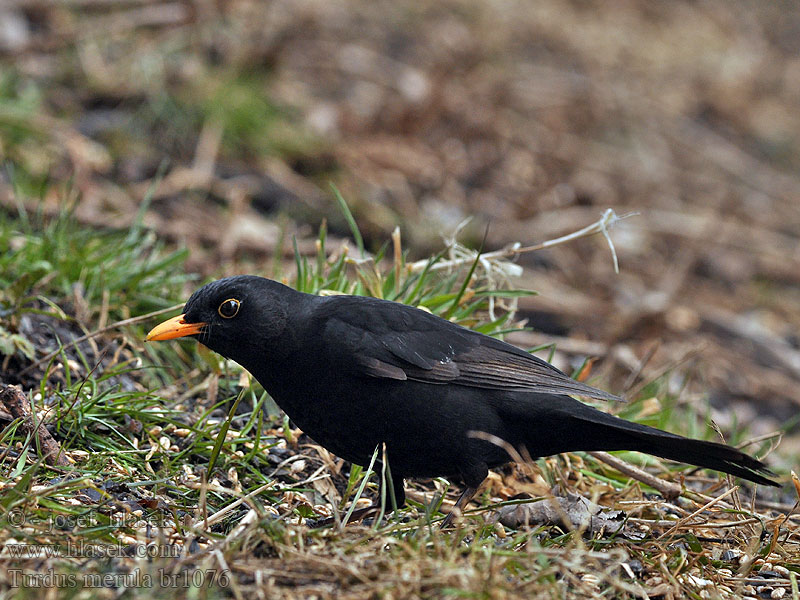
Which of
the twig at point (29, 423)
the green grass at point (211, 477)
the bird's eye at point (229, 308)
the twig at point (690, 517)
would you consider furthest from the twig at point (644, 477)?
the twig at point (29, 423)

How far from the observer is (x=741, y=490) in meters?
4.80

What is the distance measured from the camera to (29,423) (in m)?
3.49

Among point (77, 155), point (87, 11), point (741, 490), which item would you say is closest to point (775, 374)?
point (741, 490)

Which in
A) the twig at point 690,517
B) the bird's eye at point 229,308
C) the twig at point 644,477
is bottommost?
the twig at point 644,477

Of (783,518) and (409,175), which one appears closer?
(783,518)

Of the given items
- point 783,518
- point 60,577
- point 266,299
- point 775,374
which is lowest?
point 775,374

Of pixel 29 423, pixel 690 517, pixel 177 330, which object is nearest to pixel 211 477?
pixel 177 330

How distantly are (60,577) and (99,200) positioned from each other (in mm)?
4519

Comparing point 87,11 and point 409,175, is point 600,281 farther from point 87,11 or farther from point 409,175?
point 87,11

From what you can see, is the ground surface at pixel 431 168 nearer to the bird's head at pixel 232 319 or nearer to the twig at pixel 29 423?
the twig at pixel 29 423

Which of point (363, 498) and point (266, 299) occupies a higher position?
point (266, 299)

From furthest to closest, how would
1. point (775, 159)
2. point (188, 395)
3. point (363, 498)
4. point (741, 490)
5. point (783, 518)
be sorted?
point (775, 159) → point (741, 490) → point (188, 395) → point (363, 498) → point (783, 518)

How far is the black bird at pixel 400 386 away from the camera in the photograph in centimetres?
336

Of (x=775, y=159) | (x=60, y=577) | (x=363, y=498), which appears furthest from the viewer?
(x=775, y=159)
